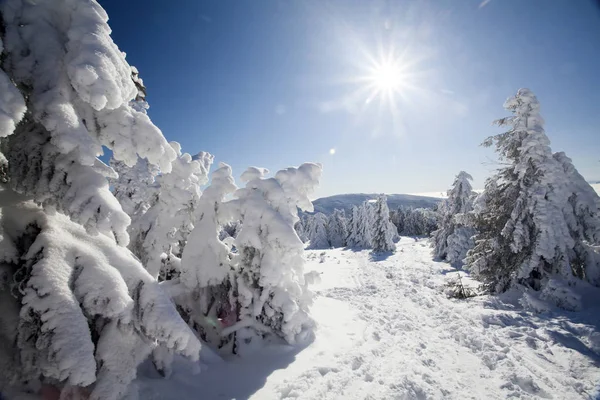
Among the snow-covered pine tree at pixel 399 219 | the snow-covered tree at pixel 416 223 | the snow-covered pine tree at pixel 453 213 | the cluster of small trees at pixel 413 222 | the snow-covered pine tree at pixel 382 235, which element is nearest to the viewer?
the snow-covered pine tree at pixel 453 213

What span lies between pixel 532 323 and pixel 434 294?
4.77 meters

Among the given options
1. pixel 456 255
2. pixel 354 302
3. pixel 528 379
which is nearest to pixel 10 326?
pixel 528 379

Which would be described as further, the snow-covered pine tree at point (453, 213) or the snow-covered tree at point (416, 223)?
the snow-covered tree at point (416, 223)

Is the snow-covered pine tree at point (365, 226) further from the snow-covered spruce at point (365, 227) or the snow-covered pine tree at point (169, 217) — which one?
the snow-covered pine tree at point (169, 217)

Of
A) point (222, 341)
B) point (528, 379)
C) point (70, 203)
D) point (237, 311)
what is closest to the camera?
point (70, 203)

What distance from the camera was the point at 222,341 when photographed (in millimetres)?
7285

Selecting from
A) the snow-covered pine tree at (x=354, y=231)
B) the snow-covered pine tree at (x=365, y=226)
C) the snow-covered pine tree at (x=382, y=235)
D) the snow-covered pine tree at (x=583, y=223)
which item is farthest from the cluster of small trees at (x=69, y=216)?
the snow-covered pine tree at (x=354, y=231)

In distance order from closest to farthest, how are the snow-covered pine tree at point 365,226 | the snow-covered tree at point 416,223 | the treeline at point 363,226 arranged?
the treeline at point 363,226 < the snow-covered pine tree at point 365,226 < the snow-covered tree at point 416,223

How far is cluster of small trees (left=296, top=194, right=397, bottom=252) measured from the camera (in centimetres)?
3981

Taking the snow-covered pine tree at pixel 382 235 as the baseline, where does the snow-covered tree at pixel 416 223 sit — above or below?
above

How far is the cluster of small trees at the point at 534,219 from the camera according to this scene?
32.8ft

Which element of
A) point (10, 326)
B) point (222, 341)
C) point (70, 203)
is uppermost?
point (70, 203)

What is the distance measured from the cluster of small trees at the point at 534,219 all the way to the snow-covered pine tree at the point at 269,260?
912 cm

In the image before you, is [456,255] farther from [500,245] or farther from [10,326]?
[10,326]
